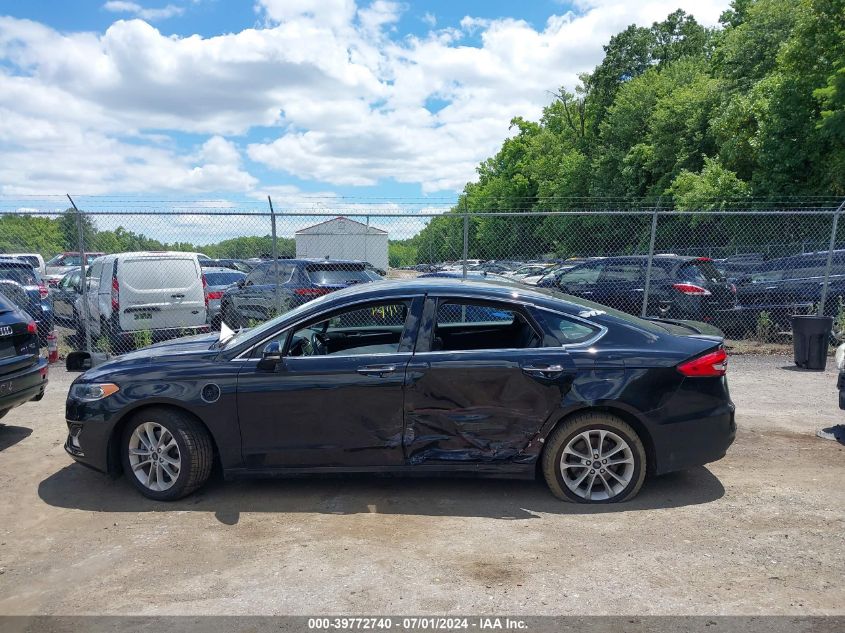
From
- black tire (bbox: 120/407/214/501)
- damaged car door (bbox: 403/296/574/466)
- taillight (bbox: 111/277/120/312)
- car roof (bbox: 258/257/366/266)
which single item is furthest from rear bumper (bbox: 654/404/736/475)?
taillight (bbox: 111/277/120/312)

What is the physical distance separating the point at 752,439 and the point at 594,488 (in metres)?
2.40

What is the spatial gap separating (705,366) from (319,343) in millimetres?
2837

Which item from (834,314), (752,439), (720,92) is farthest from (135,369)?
(720,92)

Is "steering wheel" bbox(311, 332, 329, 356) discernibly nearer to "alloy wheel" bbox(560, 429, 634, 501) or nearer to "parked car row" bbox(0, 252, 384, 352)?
"alloy wheel" bbox(560, 429, 634, 501)

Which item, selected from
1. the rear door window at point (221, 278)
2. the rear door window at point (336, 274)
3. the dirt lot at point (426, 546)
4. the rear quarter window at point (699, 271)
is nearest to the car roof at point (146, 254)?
the rear door window at point (336, 274)

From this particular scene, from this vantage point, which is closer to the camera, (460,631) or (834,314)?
(460,631)

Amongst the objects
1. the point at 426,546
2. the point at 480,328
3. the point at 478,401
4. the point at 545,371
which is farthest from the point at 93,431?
the point at 545,371

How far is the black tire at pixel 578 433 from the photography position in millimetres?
4523

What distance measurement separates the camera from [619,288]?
455 inches

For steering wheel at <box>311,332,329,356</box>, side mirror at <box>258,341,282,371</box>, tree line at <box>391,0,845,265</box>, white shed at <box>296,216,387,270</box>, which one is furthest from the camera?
tree line at <box>391,0,845,265</box>

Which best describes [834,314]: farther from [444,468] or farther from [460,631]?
[460,631]

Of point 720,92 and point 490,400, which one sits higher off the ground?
point 720,92

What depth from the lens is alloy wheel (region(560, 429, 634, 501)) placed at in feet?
14.9

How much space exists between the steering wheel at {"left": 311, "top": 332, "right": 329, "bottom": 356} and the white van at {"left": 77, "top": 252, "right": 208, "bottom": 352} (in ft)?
19.8
